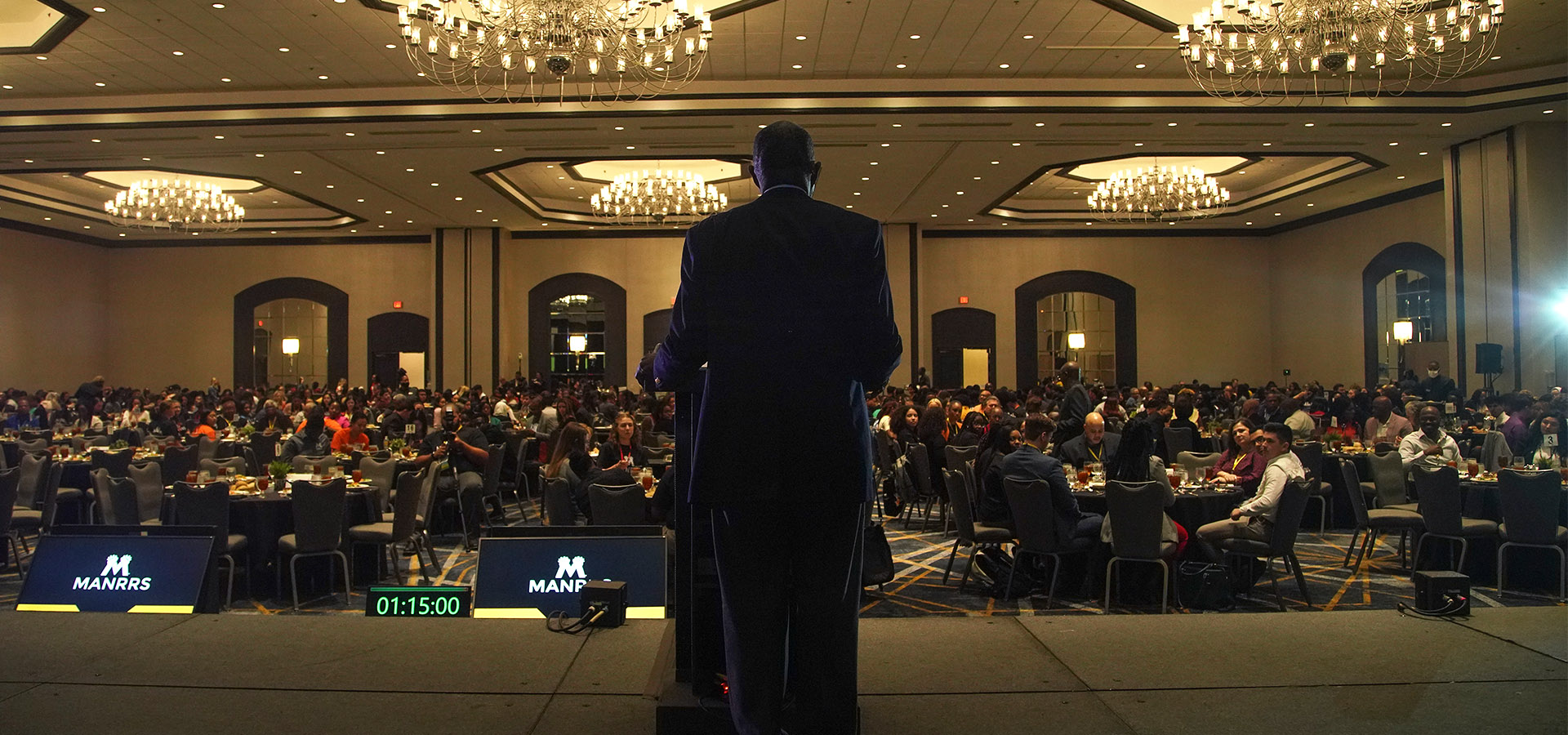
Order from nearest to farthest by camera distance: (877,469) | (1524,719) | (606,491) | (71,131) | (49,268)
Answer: (1524,719) → (606,491) → (877,469) → (71,131) → (49,268)

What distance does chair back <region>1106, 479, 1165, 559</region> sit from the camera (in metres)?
6.12

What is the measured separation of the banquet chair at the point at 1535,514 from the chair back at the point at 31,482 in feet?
35.1

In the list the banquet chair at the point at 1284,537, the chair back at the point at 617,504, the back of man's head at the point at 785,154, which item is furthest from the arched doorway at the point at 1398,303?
the back of man's head at the point at 785,154

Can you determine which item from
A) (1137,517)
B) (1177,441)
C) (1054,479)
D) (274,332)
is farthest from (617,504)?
(274,332)

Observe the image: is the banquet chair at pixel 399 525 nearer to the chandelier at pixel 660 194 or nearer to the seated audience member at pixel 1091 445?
the seated audience member at pixel 1091 445

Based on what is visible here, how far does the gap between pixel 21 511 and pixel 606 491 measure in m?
5.19

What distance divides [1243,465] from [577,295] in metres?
20.7

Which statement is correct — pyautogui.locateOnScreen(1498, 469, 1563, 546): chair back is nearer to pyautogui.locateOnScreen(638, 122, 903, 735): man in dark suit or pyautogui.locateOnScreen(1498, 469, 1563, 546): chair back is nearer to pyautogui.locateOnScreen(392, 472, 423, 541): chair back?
pyautogui.locateOnScreen(638, 122, 903, 735): man in dark suit

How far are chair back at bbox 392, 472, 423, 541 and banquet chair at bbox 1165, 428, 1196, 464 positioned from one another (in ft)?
27.5

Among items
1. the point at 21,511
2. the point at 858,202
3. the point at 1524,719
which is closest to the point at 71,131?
the point at 21,511

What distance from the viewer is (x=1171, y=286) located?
25.8 meters

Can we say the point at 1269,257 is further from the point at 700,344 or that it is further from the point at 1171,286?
the point at 700,344

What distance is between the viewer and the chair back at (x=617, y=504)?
6457 millimetres

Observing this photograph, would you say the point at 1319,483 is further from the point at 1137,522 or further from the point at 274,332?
the point at 274,332
